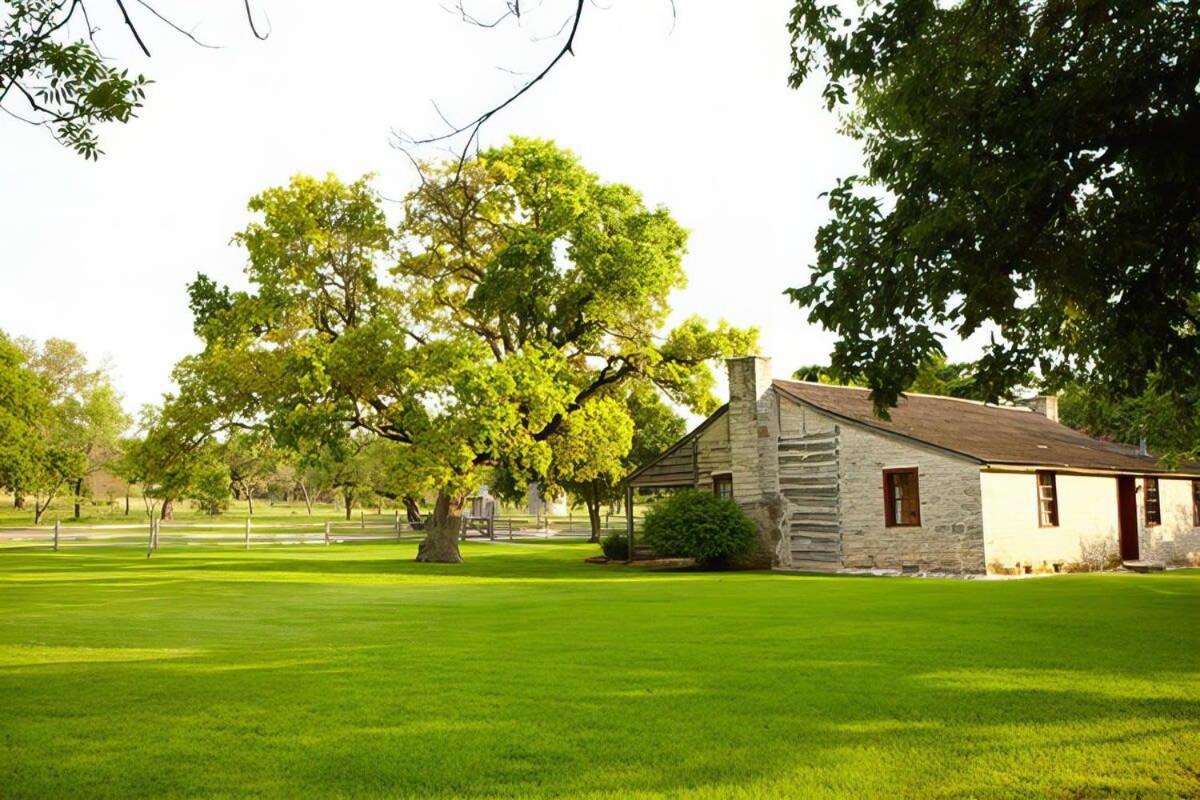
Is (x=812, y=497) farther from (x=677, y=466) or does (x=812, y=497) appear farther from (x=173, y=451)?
(x=173, y=451)

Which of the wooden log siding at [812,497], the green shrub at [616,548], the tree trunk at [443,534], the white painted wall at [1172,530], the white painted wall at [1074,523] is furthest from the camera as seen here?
the green shrub at [616,548]

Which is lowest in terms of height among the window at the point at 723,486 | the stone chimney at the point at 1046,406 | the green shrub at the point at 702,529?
the green shrub at the point at 702,529

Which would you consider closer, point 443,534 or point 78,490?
point 443,534

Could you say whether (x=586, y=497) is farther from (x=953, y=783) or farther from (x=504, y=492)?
(x=953, y=783)

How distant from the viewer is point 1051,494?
93.4 feet

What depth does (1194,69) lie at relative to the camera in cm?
901

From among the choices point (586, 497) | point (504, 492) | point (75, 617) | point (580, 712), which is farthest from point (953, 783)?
point (504, 492)

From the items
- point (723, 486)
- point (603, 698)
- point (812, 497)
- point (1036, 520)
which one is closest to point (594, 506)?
point (723, 486)

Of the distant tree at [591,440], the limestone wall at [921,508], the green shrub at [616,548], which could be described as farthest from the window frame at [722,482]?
the green shrub at [616,548]

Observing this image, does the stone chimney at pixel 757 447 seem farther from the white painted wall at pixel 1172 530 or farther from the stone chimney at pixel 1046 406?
the stone chimney at pixel 1046 406

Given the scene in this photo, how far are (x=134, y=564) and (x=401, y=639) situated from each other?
71.6 feet

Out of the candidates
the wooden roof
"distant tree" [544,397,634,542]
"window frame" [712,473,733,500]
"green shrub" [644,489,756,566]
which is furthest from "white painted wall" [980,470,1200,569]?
"distant tree" [544,397,634,542]

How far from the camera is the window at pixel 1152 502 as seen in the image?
3222 cm

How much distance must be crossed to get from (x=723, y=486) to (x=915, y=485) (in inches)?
275
